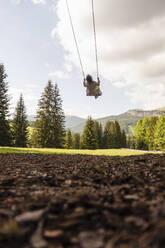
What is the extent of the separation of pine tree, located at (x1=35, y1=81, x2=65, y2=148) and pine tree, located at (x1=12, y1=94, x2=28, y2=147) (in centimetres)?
285

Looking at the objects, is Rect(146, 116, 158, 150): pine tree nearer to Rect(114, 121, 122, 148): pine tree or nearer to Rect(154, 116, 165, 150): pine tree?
Rect(154, 116, 165, 150): pine tree

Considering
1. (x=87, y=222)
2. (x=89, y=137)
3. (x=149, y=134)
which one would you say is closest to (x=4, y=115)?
(x=89, y=137)

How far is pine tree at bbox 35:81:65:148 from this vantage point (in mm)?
38219

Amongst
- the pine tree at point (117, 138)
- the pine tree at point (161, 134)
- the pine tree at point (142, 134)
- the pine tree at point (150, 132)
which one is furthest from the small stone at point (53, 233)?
the pine tree at point (117, 138)

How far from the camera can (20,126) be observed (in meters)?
39.1

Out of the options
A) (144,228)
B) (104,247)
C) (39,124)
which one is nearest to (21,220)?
(104,247)

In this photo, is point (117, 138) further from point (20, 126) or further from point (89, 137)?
point (20, 126)

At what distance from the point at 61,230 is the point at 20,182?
98.9 inches

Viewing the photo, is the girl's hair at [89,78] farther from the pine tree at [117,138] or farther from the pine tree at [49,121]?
the pine tree at [117,138]

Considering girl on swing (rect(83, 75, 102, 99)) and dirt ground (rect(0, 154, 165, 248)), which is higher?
girl on swing (rect(83, 75, 102, 99))

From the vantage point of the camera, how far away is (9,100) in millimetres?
35531

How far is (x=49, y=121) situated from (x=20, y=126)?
21.5ft

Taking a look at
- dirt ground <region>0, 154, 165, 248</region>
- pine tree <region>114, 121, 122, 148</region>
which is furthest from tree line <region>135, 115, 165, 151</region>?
dirt ground <region>0, 154, 165, 248</region>

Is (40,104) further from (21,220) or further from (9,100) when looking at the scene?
(21,220)
